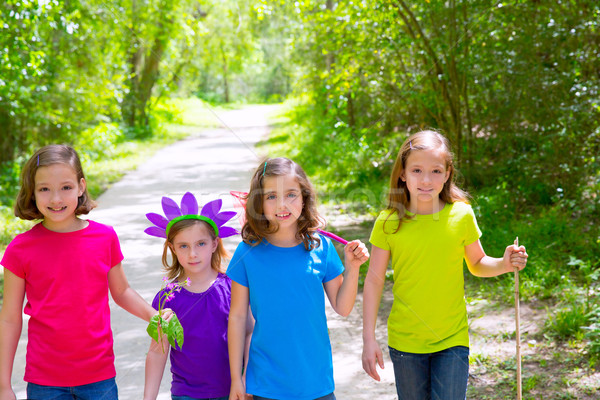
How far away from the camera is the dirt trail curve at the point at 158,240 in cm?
418

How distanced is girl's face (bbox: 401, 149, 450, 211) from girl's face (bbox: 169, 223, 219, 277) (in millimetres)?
972

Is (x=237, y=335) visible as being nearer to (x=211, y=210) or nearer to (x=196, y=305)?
(x=196, y=305)

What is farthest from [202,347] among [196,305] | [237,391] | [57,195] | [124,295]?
[57,195]

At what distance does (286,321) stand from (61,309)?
0.93 m

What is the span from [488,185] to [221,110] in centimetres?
2571

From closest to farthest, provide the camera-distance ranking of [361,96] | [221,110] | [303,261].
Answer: [303,261] < [361,96] < [221,110]

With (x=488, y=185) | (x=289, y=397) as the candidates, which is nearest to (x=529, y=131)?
(x=488, y=185)

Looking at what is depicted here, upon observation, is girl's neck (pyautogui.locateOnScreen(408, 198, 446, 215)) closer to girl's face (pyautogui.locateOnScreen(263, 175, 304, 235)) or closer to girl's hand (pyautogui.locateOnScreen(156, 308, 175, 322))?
girl's face (pyautogui.locateOnScreen(263, 175, 304, 235))

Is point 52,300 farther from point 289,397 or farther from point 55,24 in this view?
point 55,24

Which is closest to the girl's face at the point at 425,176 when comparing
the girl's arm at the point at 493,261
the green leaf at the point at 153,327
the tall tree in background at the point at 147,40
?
the girl's arm at the point at 493,261

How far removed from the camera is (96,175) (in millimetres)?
12117

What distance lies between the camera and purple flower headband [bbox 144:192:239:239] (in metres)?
2.94

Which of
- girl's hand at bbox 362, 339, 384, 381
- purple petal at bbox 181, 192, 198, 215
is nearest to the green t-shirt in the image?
girl's hand at bbox 362, 339, 384, 381

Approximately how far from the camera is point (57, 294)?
8.35ft
